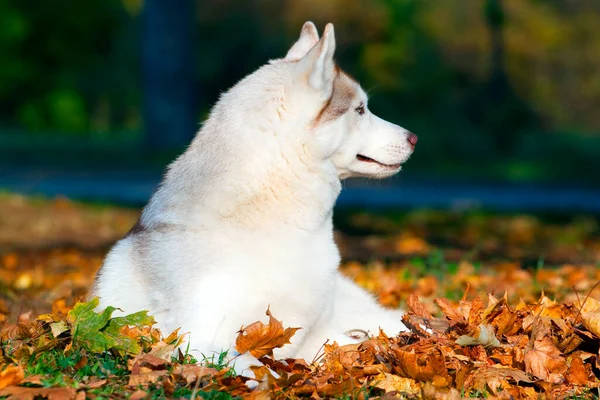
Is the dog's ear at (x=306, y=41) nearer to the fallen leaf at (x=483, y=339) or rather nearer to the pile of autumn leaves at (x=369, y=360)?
the pile of autumn leaves at (x=369, y=360)

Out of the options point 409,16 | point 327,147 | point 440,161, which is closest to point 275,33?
point 409,16

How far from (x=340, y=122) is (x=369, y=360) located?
3.64 ft

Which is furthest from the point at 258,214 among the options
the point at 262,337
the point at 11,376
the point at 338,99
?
the point at 11,376

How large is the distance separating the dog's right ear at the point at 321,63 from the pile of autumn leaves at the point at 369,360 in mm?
1127

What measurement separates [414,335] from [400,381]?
39 centimetres

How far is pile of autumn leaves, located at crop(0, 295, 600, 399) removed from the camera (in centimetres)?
352

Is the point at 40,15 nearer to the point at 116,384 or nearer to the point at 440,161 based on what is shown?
the point at 440,161

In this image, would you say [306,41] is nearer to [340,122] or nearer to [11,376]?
[340,122]

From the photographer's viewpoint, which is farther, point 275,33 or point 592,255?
point 275,33

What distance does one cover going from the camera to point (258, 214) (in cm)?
400

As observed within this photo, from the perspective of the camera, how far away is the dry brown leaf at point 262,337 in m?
3.73

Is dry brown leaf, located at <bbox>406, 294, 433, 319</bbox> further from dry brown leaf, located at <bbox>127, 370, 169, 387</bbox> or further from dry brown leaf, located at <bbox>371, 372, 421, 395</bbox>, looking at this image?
dry brown leaf, located at <bbox>127, 370, 169, 387</bbox>

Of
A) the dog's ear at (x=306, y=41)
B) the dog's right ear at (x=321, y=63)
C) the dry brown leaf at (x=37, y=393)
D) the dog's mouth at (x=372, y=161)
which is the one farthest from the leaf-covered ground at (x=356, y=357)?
the dog's ear at (x=306, y=41)

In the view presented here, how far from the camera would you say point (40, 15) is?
33.3 m
